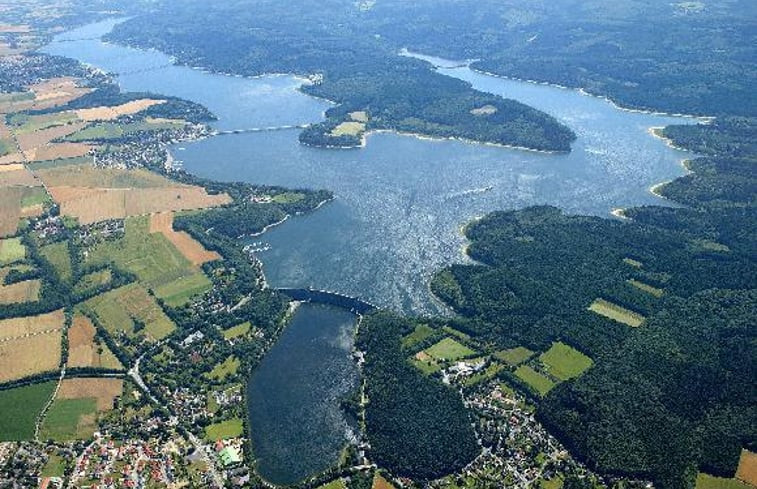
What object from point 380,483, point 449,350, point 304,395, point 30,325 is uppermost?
point 449,350

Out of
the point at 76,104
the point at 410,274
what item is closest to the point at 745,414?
the point at 410,274

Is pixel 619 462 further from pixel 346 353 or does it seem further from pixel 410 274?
pixel 410 274

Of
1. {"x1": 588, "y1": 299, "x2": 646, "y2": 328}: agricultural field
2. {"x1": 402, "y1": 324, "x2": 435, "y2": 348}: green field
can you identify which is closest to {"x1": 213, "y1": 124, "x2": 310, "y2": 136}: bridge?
{"x1": 402, "y1": 324, "x2": 435, "y2": 348}: green field

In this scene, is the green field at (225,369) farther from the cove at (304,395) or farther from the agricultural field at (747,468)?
the agricultural field at (747,468)

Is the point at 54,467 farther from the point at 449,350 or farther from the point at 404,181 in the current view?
the point at 404,181

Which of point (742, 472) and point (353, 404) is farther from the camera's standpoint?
point (353, 404)

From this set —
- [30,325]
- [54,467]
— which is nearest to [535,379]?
[54,467]

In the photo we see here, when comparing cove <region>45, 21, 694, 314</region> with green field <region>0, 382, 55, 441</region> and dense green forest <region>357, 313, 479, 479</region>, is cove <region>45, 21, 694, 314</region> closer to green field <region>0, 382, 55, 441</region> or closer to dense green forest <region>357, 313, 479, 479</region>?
dense green forest <region>357, 313, 479, 479</region>
